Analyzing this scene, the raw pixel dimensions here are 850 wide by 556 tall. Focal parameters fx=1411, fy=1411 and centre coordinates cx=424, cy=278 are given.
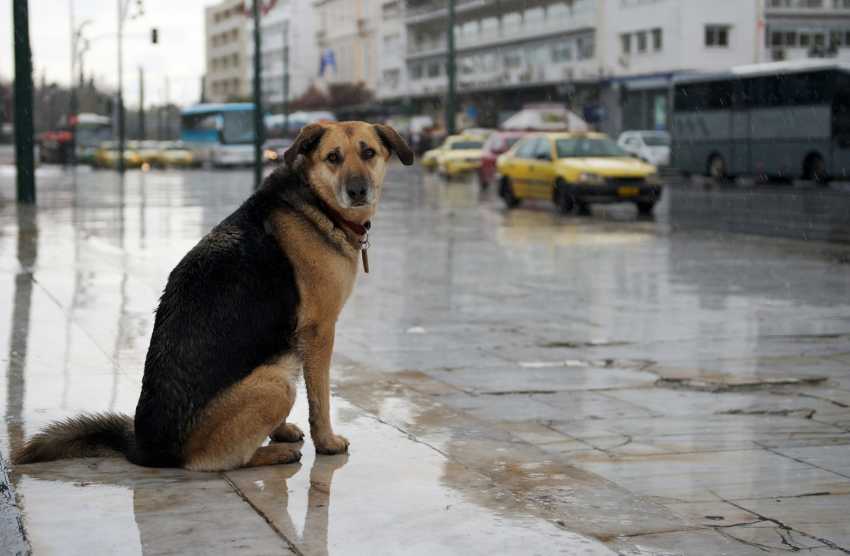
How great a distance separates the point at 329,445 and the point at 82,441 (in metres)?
0.96

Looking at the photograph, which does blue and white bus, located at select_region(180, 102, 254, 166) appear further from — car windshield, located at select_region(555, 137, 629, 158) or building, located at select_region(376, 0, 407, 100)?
car windshield, located at select_region(555, 137, 629, 158)

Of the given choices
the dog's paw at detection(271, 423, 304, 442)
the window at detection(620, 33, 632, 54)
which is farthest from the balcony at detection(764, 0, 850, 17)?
the dog's paw at detection(271, 423, 304, 442)

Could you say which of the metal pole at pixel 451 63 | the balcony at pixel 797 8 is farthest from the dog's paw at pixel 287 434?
the balcony at pixel 797 8

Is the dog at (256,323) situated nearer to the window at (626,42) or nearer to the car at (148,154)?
the window at (626,42)

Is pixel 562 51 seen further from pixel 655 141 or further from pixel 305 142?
pixel 305 142

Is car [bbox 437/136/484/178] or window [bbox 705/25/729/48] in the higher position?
window [bbox 705/25/729/48]

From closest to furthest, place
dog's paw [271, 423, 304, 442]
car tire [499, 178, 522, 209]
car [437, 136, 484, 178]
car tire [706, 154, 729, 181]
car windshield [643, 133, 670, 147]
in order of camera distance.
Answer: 1. dog's paw [271, 423, 304, 442]
2. car tire [499, 178, 522, 209]
3. car tire [706, 154, 729, 181]
4. car [437, 136, 484, 178]
5. car windshield [643, 133, 670, 147]

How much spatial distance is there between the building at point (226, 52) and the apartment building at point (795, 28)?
9044 cm

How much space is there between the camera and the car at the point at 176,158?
71250 millimetres

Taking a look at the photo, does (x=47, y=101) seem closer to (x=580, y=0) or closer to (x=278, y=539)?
(x=580, y=0)

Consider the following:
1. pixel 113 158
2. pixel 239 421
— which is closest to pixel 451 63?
pixel 113 158

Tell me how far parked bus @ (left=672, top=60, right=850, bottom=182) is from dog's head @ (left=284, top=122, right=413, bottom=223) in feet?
107

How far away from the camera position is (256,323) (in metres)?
5.29

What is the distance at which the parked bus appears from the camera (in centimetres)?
3644
